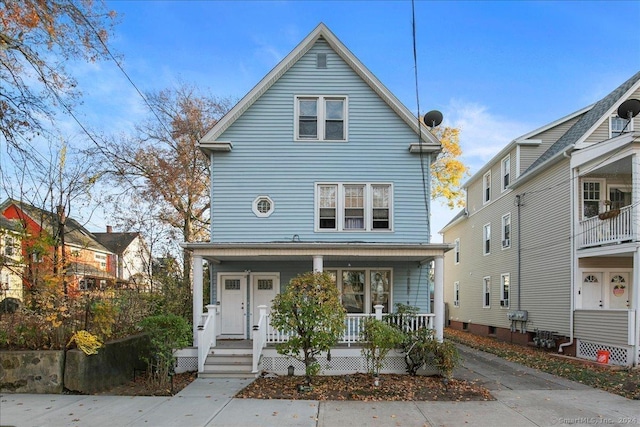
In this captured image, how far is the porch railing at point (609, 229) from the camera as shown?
41.6 feet

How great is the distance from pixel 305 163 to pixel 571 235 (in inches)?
363

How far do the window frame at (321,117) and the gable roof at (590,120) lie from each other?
7.48 meters

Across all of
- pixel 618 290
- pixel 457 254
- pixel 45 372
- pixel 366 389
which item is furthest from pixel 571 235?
pixel 45 372

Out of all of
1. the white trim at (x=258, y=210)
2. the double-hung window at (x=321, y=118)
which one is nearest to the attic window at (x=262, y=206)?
the white trim at (x=258, y=210)

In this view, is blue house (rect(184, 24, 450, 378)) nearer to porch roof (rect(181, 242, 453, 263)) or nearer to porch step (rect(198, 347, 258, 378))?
porch roof (rect(181, 242, 453, 263))

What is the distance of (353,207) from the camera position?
13492 mm

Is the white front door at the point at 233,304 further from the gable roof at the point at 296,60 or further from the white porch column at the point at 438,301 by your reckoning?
the white porch column at the point at 438,301

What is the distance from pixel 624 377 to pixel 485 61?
9.72m

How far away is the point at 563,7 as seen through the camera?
1250cm

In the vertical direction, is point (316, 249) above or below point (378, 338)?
above

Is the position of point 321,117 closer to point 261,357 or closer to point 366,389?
point 261,357

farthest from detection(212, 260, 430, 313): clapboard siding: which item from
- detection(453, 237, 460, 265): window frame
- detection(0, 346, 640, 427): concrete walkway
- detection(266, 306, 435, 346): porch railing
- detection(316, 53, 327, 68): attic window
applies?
detection(453, 237, 460, 265): window frame

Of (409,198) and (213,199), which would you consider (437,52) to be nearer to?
(409,198)


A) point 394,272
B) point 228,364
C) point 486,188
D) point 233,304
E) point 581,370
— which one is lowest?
point 581,370
